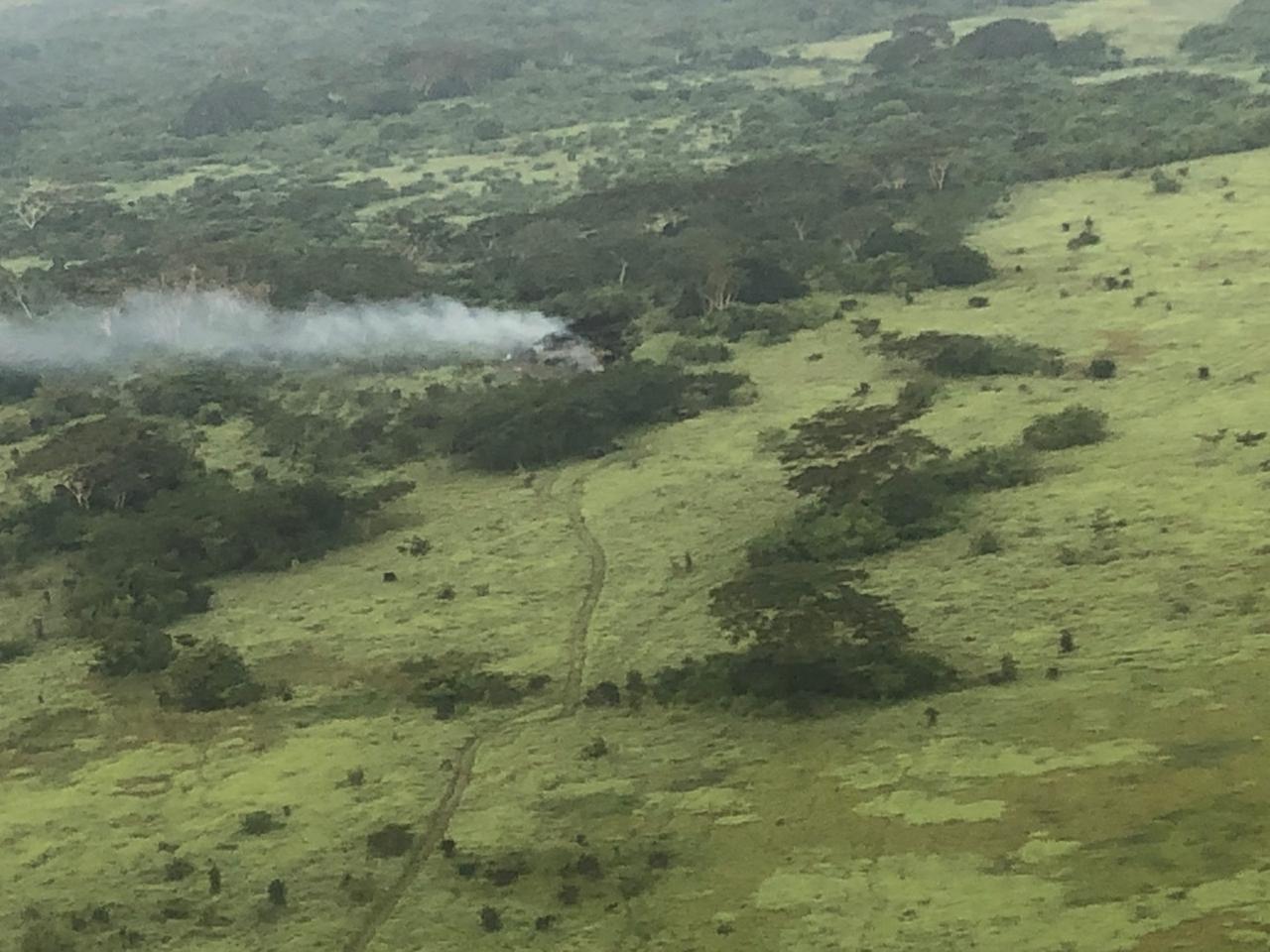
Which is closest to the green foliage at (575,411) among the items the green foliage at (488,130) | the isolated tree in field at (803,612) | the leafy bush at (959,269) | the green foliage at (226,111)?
the isolated tree in field at (803,612)

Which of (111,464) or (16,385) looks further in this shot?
(16,385)

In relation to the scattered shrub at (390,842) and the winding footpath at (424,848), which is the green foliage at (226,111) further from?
the scattered shrub at (390,842)

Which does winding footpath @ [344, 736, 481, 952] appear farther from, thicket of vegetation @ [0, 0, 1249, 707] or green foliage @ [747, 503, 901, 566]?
green foliage @ [747, 503, 901, 566]

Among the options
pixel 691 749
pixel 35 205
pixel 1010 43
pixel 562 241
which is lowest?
pixel 691 749

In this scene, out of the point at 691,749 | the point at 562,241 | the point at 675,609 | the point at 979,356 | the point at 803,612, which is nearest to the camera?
the point at 691,749

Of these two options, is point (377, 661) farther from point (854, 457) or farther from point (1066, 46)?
point (1066, 46)

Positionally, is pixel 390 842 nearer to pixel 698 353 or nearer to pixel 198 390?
pixel 698 353

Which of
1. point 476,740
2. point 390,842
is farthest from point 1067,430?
point 390,842
